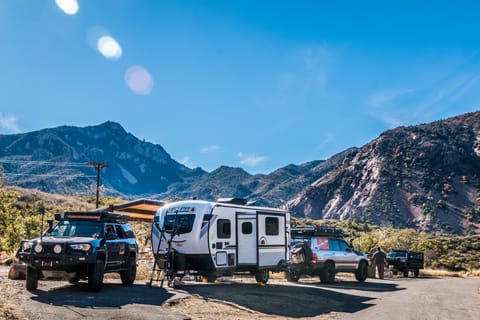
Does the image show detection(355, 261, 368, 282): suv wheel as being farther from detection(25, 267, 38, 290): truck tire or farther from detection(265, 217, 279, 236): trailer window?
detection(25, 267, 38, 290): truck tire

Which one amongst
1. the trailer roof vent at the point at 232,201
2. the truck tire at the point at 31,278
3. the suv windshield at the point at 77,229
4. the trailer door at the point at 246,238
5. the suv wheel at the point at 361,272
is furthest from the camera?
the suv wheel at the point at 361,272

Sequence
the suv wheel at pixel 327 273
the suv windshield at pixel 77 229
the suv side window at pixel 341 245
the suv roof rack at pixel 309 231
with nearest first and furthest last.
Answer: the suv windshield at pixel 77 229 < the suv wheel at pixel 327 273 < the suv roof rack at pixel 309 231 < the suv side window at pixel 341 245

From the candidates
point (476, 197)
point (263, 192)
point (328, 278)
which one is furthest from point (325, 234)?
point (263, 192)

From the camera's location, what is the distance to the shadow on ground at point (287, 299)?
1272cm

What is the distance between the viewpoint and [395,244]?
149 feet

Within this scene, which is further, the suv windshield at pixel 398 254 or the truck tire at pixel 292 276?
the suv windshield at pixel 398 254

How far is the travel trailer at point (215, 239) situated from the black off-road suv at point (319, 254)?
225 centimetres

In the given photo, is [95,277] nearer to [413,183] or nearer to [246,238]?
[246,238]

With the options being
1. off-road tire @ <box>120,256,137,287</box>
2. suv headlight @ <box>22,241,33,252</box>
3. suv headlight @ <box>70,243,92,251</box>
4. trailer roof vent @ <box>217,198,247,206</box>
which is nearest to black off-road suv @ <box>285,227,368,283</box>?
trailer roof vent @ <box>217,198,247,206</box>

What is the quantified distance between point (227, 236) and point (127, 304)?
534cm

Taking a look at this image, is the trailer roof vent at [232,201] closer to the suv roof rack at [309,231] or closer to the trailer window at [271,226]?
the trailer window at [271,226]

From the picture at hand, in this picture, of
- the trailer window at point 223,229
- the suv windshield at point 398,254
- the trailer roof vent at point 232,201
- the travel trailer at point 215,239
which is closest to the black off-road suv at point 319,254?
the travel trailer at point 215,239

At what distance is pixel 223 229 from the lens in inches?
648

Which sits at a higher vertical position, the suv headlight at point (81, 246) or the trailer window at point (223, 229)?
the trailer window at point (223, 229)
